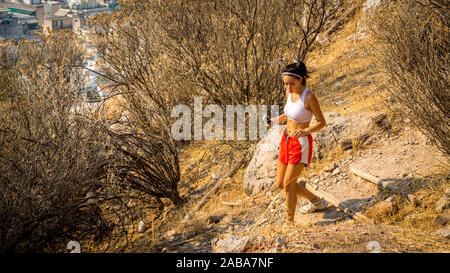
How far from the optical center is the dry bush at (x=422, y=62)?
14.1ft

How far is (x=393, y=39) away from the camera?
16.9ft

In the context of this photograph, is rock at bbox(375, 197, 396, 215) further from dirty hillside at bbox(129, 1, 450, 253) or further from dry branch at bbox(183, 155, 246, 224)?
Answer: dry branch at bbox(183, 155, 246, 224)

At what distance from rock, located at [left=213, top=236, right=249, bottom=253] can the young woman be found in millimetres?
577

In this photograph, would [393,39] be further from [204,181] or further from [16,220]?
[16,220]

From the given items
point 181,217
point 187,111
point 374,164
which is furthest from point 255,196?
point 187,111

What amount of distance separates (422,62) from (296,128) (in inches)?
79.7

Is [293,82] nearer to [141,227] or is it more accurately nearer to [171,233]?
[171,233]

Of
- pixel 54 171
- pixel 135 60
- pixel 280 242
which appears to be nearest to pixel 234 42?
pixel 135 60

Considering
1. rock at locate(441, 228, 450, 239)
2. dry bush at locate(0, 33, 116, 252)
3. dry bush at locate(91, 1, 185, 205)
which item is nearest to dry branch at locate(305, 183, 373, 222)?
rock at locate(441, 228, 450, 239)

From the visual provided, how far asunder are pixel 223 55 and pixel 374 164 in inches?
135

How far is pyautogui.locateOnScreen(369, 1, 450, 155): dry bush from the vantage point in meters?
4.31

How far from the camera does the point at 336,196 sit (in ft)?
14.4

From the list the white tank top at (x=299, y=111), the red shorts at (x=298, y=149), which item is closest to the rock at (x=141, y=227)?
the red shorts at (x=298, y=149)
